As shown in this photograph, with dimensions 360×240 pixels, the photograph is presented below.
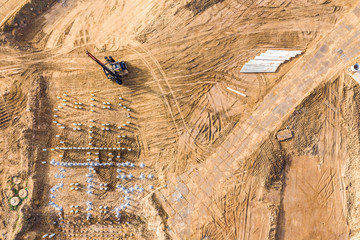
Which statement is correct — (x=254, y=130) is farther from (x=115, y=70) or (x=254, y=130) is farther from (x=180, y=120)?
(x=115, y=70)

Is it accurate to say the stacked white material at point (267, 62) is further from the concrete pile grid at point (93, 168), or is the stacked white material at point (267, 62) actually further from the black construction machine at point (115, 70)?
the concrete pile grid at point (93, 168)

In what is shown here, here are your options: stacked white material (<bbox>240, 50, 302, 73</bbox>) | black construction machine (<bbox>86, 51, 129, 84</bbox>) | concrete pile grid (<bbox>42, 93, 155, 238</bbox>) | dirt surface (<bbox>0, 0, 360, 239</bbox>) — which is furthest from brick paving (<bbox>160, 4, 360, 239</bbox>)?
black construction machine (<bbox>86, 51, 129, 84</bbox>)

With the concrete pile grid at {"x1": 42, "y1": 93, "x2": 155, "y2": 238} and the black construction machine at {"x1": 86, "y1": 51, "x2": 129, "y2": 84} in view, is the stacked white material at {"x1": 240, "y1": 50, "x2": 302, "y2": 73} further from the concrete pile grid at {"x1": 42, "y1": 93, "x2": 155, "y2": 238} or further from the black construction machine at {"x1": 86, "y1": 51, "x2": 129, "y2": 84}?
the concrete pile grid at {"x1": 42, "y1": 93, "x2": 155, "y2": 238}

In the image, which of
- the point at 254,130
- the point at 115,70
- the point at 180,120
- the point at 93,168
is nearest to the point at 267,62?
the point at 254,130

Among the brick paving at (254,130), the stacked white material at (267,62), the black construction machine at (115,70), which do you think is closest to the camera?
the black construction machine at (115,70)

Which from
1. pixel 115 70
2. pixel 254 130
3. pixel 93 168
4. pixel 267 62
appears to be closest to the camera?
pixel 115 70

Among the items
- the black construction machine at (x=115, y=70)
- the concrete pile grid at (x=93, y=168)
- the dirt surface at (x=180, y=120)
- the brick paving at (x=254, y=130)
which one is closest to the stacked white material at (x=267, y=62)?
the dirt surface at (x=180, y=120)
